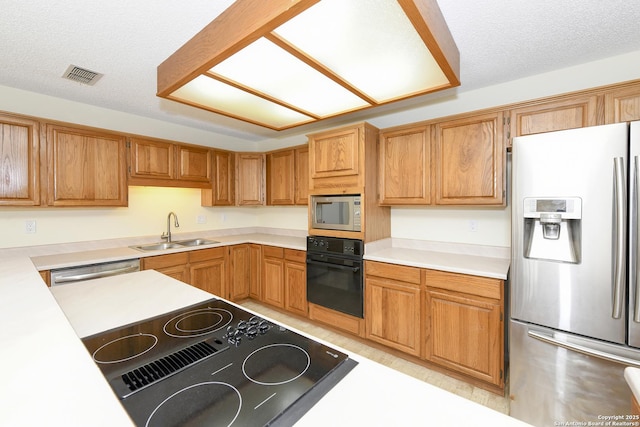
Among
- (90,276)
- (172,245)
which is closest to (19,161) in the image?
(90,276)

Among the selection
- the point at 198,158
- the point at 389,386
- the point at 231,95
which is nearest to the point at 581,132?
the point at 389,386

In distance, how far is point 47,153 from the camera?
2.34 m

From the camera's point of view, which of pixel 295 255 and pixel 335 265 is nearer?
pixel 335 265

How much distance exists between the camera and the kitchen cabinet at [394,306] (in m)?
2.25

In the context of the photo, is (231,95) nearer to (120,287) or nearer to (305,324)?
(120,287)

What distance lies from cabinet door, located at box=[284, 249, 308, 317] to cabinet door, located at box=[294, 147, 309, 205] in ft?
2.33

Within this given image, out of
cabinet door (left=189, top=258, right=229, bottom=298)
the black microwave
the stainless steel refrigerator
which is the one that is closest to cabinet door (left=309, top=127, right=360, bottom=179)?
the black microwave

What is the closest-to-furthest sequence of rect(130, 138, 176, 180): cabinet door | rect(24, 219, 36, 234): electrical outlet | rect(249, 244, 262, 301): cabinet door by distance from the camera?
1. rect(24, 219, 36, 234): electrical outlet
2. rect(130, 138, 176, 180): cabinet door
3. rect(249, 244, 262, 301): cabinet door

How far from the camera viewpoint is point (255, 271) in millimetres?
3533

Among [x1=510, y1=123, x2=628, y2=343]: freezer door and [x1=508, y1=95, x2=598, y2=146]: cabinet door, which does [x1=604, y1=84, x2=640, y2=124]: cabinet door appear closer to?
[x1=508, y1=95, x2=598, y2=146]: cabinet door

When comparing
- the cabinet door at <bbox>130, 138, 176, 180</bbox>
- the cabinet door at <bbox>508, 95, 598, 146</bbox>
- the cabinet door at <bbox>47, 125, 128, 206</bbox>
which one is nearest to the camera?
the cabinet door at <bbox>508, 95, 598, 146</bbox>

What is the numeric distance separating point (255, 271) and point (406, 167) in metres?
2.30

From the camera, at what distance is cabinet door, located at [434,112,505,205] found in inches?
82.2

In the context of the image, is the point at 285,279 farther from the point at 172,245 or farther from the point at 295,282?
the point at 172,245
